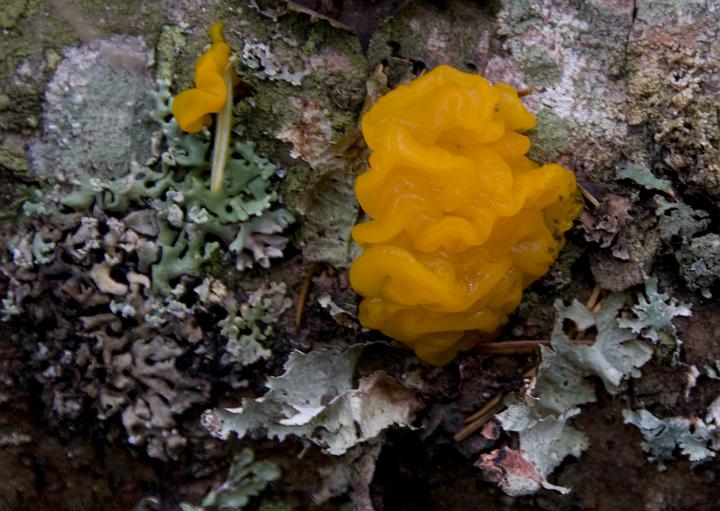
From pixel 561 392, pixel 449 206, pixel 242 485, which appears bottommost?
pixel 242 485

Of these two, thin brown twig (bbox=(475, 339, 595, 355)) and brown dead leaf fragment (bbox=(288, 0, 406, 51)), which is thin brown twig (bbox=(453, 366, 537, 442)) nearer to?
thin brown twig (bbox=(475, 339, 595, 355))

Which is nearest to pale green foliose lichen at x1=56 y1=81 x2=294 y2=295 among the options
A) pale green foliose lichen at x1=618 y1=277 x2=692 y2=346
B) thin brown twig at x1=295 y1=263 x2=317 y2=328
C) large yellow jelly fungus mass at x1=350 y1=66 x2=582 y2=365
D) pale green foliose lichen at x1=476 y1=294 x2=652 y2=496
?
thin brown twig at x1=295 y1=263 x2=317 y2=328

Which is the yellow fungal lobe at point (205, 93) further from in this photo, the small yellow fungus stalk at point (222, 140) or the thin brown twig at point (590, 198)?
the thin brown twig at point (590, 198)

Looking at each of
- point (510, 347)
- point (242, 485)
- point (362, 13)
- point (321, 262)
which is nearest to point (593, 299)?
point (510, 347)

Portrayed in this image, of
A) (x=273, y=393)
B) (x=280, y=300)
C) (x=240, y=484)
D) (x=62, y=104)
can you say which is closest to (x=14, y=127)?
(x=62, y=104)

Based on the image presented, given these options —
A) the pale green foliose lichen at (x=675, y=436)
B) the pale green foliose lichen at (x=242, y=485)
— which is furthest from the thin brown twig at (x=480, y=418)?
the pale green foliose lichen at (x=242, y=485)

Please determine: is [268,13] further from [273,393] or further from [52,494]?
[52,494]

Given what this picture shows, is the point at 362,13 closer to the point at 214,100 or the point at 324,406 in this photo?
the point at 214,100
